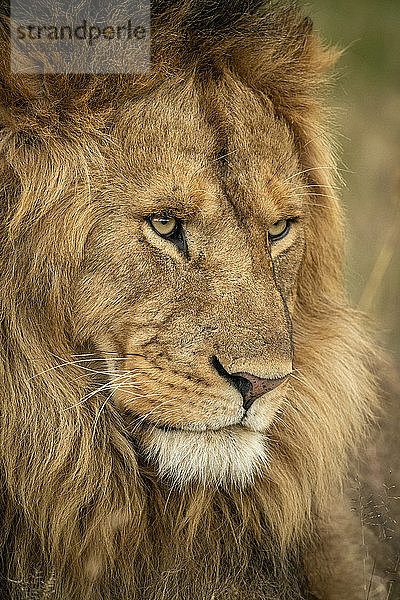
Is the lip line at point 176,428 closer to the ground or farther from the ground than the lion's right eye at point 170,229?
closer to the ground

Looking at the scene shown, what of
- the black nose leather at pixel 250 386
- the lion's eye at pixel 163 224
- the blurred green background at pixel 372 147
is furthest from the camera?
the blurred green background at pixel 372 147

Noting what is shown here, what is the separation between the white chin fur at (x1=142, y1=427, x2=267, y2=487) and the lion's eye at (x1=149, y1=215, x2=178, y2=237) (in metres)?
0.52

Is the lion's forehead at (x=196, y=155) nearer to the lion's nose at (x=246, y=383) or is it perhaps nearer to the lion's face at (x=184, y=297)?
the lion's face at (x=184, y=297)

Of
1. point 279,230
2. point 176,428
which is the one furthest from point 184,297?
point 279,230

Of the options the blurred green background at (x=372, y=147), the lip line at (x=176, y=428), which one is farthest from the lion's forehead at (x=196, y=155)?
the blurred green background at (x=372, y=147)

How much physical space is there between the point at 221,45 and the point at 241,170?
1.17ft

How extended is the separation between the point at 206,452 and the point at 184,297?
407 mm

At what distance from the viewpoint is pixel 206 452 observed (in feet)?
7.85

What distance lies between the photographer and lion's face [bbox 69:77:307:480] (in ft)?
7.71

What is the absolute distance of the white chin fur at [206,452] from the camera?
7.84ft

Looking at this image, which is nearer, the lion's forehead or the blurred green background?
the lion's forehead

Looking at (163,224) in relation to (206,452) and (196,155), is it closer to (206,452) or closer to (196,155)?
(196,155)

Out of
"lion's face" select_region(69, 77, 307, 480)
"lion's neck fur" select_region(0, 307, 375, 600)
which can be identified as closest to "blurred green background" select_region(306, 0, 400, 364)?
"lion's neck fur" select_region(0, 307, 375, 600)

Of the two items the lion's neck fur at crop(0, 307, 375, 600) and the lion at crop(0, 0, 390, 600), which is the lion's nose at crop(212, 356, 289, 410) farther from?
the lion's neck fur at crop(0, 307, 375, 600)
